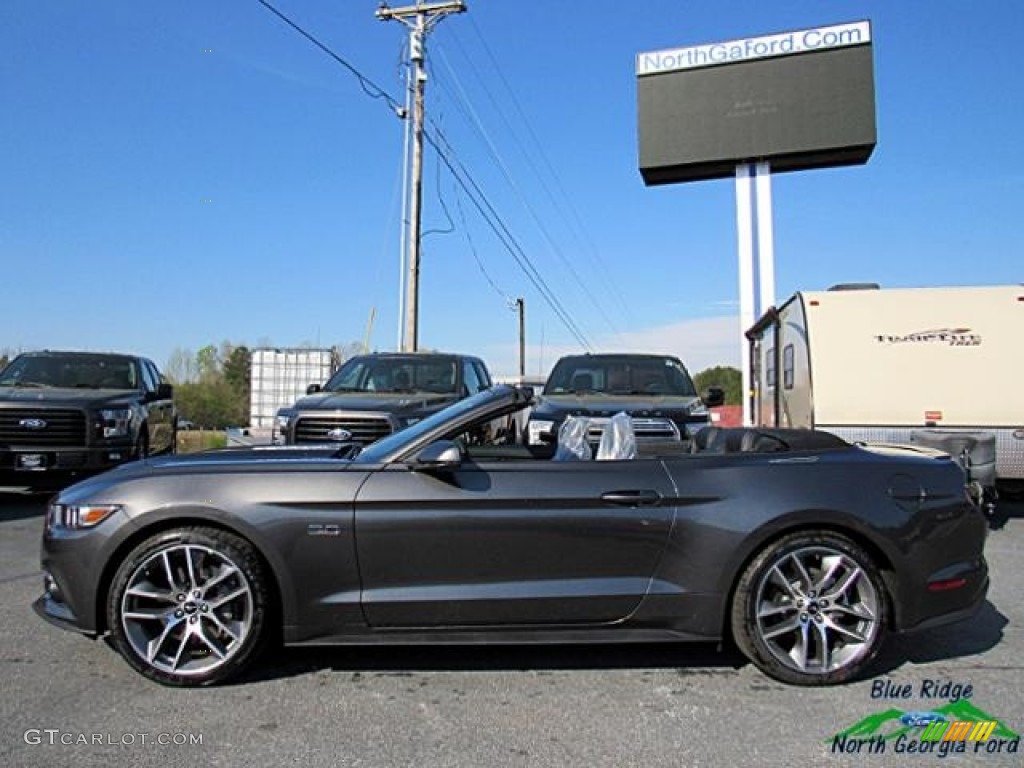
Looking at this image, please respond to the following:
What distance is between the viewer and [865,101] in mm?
18062

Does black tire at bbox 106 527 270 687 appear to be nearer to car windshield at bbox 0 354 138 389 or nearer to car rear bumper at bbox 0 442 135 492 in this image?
car rear bumper at bbox 0 442 135 492

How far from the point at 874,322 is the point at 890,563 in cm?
498

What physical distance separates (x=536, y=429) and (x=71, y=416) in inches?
207

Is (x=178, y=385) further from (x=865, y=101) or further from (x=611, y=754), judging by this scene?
(x=611, y=754)

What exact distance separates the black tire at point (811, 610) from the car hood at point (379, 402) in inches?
190

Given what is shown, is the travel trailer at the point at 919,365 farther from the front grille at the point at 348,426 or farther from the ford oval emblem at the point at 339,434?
the ford oval emblem at the point at 339,434

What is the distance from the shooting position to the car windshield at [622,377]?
8703 mm

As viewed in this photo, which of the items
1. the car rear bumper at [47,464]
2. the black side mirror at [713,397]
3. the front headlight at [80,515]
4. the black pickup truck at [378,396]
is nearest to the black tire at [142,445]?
the car rear bumper at [47,464]

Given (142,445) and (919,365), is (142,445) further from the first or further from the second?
(919,365)

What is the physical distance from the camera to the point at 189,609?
11.3ft

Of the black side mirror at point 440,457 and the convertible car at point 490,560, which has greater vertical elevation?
the black side mirror at point 440,457

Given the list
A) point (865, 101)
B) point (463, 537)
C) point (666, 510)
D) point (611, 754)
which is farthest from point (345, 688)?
point (865, 101)

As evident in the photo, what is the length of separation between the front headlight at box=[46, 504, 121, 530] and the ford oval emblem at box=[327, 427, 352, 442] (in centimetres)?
389

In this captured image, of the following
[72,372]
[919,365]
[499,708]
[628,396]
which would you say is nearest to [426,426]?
[499,708]
